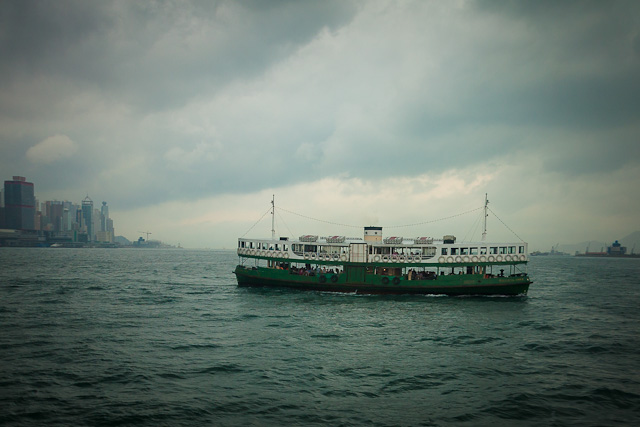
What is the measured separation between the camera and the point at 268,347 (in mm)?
23578

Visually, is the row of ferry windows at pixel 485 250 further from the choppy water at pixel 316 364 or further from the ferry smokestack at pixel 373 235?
the ferry smokestack at pixel 373 235

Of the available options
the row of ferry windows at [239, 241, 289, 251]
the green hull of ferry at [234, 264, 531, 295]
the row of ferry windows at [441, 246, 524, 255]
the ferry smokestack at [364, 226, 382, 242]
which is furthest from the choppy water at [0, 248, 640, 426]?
the row of ferry windows at [239, 241, 289, 251]

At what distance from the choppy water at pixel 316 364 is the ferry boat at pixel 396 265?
16.3 feet

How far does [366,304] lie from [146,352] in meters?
22.5

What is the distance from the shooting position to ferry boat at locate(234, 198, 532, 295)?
42.2 metres

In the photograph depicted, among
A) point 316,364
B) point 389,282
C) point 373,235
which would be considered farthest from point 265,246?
point 316,364

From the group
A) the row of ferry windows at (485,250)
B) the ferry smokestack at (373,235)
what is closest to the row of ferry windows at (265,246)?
the ferry smokestack at (373,235)

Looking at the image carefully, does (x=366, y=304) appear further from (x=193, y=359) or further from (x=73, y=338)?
(x=73, y=338)

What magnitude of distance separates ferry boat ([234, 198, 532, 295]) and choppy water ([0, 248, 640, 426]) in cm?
496

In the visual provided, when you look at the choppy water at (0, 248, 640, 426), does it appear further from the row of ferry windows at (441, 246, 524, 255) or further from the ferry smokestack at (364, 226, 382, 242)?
the ferry smokestack at (364, 226, 382, 242)

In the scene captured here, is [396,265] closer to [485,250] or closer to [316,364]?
[485,250]

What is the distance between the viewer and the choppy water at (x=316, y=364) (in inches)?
591

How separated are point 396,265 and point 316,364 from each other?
2483cm

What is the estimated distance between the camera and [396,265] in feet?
142
